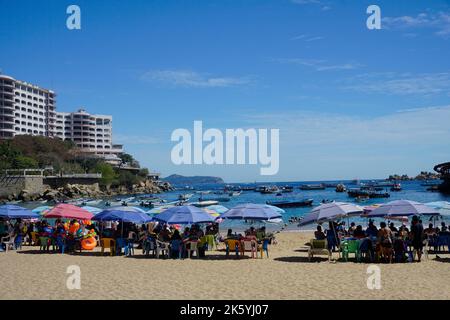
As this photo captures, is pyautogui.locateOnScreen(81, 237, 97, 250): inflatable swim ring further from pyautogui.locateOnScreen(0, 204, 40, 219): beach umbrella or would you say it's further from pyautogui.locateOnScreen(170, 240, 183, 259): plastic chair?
pyautogui.locateOnScreen(170, 240, 183, 259): plastic chair

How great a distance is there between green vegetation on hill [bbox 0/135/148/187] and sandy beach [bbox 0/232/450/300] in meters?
75.6

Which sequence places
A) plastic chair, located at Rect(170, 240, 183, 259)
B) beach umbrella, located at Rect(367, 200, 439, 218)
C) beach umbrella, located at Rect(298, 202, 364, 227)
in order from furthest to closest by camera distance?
plastic chair, located at Rect(170, 240, 183, 259)
beach umbrella, located at Rect(367, 200, 439, 218)
beach umbrella, located at Rect(298, 202, 364, 227)

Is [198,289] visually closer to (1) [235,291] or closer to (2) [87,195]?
(1) [235,291]

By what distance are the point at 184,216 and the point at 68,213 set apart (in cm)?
493

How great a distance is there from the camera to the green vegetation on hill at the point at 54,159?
88000mm

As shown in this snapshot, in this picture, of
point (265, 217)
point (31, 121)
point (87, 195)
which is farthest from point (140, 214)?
point (31, 121)

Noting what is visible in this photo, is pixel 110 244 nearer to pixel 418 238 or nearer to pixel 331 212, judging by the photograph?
pixel 331 212

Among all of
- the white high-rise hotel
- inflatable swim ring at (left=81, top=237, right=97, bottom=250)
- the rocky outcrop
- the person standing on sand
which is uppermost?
the white high-rise hotel

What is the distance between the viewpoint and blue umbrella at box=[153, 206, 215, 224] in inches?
643

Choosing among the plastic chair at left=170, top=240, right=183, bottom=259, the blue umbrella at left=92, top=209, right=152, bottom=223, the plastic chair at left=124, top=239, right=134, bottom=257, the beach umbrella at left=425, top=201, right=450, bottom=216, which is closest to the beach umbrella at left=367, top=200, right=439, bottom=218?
the beach umbrella at left=425, top=201, right=450, bottom=216

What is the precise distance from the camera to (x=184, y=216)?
1655 cm

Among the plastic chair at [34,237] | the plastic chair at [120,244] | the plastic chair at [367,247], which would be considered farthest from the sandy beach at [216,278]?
the plastic chair at [34,237]

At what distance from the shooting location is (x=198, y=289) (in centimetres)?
1088
